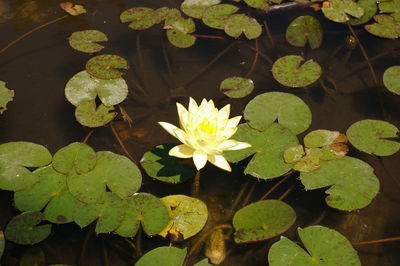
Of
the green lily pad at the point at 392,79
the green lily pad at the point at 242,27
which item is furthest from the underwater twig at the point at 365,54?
the green lily pad at the point at 242,27

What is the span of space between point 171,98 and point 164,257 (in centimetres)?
164

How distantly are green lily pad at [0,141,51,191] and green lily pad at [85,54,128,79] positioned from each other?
92 centimetres

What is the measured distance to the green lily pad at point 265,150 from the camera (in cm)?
300

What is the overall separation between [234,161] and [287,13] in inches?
92.2

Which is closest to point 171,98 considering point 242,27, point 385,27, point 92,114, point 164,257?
point 92,114

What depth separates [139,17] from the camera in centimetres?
423

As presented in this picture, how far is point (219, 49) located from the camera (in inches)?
165

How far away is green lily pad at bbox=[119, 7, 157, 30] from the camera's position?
4152 mm

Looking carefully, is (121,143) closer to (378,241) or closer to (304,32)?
(378,241)

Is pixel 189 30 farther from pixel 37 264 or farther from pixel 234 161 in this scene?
pixel 37 264

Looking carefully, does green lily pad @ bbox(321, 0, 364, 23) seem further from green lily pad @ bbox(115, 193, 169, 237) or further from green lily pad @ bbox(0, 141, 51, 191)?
green lily pad @ bbox(0, 141, 51, 191)

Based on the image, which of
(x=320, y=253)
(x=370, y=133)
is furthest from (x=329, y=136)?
(x=320, y=253)

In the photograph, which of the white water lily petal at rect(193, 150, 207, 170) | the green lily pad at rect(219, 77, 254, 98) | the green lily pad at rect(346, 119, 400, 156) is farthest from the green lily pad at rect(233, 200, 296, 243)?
the green lily pad at rect(219, 77, 254, 98)

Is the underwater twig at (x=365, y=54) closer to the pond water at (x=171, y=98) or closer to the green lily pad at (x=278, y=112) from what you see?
the pond water at (x=171, y=98)
